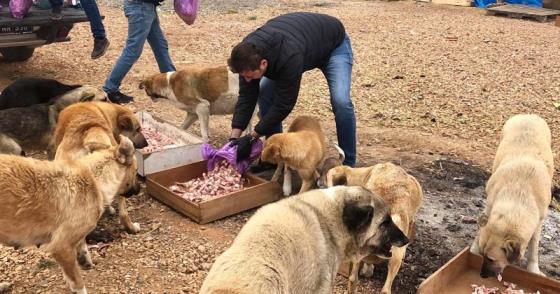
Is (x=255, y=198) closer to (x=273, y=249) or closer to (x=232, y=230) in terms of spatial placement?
(x=232, y=230)

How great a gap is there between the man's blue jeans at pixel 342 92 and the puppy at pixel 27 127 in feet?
8.41

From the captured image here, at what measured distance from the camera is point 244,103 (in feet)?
22.1

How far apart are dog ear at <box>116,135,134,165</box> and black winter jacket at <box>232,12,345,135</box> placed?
169 cm

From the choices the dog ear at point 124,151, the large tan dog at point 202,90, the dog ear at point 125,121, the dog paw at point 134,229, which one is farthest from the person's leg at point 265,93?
the dog ear at point 124,151

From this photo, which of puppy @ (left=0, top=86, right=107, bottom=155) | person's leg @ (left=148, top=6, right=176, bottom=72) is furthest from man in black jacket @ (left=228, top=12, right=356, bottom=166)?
person's leg @ (left=148, top=6, right=176, bottom=72)

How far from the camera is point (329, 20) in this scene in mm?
6898

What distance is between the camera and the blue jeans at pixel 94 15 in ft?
32.9

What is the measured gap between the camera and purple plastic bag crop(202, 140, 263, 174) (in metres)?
6.61

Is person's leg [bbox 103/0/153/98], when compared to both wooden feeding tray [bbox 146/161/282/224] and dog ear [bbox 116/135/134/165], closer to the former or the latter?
wooden feeding tray [bbox 146/161/282/224]

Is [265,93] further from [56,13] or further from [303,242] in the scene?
[56,13]

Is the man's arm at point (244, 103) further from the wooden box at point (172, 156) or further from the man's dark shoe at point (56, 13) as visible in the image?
the man's dark shoe at point (56, 13)

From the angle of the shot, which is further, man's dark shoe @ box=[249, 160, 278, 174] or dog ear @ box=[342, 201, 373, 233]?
man's dark shoe @ box=[249, 160, 278, 174]

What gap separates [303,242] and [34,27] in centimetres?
871

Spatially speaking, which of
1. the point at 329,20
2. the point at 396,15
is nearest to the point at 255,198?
the point at 329,20
